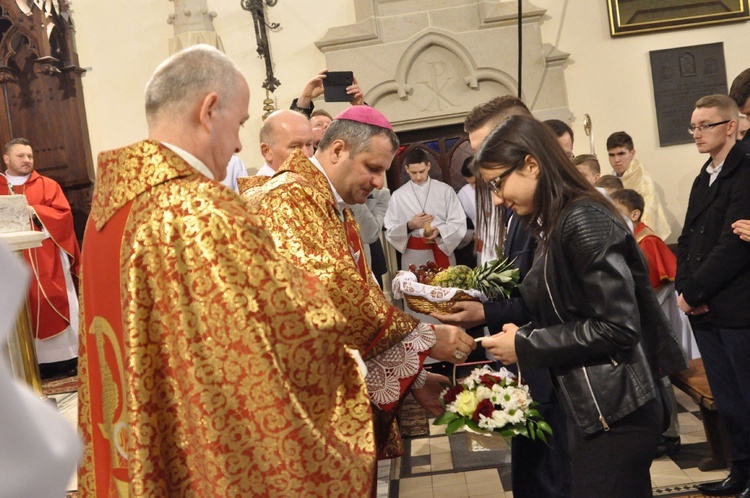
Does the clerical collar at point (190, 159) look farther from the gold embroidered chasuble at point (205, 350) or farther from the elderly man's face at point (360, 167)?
the elderly man's face at point (360, 167)

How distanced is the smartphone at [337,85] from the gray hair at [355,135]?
2.33 metres

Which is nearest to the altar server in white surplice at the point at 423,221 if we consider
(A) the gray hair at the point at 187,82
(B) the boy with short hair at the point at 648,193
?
(B) the boy with short hair at the point at 648,193

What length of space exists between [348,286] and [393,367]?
1.05ft

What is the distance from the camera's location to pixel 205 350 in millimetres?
1713

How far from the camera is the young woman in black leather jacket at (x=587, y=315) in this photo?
2.15 m

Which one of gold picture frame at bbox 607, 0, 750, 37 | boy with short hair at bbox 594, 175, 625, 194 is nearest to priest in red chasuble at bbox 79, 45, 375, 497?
boy with short hair at bbox 594, 175, 625, 194

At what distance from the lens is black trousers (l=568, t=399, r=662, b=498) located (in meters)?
2.17

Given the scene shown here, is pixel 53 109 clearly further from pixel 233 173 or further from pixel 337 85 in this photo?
pixel 337 85

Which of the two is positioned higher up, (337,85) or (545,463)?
(337,85)

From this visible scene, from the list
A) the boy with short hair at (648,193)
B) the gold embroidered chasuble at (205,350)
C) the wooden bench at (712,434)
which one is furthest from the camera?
the boy with short hair at (648,193)

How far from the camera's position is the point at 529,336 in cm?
230

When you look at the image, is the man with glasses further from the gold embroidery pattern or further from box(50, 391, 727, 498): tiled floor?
the gold embroidery pattern

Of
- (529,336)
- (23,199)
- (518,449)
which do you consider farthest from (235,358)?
(23,199)

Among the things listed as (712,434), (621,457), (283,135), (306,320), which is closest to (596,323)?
(621,457)
